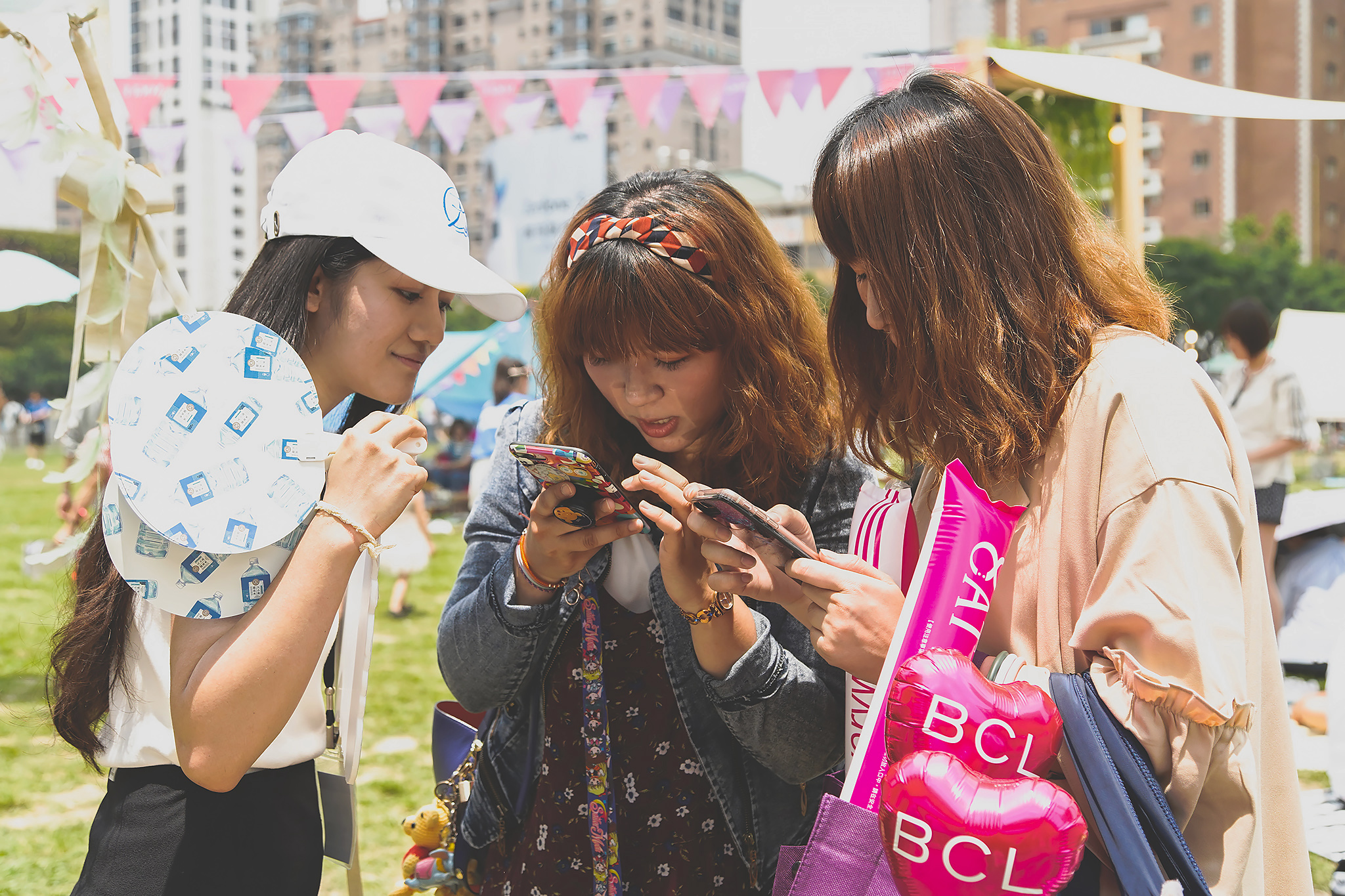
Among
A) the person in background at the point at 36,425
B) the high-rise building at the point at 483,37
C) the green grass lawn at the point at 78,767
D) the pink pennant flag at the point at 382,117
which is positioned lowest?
the person in background at the point at 36,425

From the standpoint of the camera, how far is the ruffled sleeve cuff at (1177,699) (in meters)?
1.09

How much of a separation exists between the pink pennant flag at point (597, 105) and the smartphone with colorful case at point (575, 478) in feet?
22.5

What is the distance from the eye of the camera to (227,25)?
82562mm

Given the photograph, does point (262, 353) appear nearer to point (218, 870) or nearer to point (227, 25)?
point (218, 870)

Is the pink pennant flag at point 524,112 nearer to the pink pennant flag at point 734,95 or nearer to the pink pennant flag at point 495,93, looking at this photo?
the pink pennant flag at point 495,93

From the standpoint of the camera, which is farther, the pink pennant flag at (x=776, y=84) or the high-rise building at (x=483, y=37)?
the high-rise building at (x=483, y=37)

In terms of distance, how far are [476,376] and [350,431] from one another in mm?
17277

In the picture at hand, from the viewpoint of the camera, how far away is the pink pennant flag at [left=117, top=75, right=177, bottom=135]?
6.93 m

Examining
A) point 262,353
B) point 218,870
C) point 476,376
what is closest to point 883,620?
point 262,353

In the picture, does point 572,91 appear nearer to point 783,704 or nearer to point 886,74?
point 886,74

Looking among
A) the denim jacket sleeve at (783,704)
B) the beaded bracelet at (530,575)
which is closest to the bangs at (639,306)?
the beaded bracelet at (530,575)

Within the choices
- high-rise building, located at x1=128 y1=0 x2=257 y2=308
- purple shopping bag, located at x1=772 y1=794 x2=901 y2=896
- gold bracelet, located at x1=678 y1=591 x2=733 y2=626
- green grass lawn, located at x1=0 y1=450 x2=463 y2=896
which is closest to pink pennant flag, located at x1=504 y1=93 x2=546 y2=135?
green grass lawn, located at x1=0 y1=450 x2=463 y2=896

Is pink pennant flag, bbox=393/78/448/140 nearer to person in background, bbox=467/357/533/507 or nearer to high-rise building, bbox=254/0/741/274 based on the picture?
person in background, bbox=467/357/533/507

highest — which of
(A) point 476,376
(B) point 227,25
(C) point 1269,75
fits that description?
(B) point 227,25
